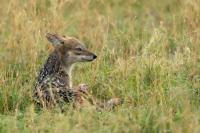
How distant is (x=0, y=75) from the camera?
821cm

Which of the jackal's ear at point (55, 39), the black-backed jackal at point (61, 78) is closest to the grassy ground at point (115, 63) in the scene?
the black-backed jackal at point (61, 78)

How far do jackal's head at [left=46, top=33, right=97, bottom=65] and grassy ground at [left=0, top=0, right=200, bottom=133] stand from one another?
214 millimetres

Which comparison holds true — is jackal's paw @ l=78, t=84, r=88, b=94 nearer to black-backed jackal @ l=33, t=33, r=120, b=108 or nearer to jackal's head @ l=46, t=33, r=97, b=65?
black-backed jackal @ l=33, t=33, r=120, b=108

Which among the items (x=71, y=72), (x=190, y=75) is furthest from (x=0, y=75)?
(x=190, y=75)

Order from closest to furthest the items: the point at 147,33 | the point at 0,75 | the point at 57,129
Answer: the point at 57,129
the point at 0,75
the point at 147,33

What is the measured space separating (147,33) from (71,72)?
1895 mm

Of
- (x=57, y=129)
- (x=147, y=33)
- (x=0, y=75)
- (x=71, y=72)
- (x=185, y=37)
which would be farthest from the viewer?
(x=147, y=33)

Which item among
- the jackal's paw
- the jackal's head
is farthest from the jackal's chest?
the jackal's head

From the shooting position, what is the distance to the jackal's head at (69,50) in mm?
8641

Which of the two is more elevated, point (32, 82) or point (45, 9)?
point (45, 9)

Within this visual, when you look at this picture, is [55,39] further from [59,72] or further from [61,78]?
[61,78]

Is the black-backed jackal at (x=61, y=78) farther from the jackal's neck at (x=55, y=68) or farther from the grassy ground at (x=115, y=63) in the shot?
the grassy ground at (x=115, y=63)

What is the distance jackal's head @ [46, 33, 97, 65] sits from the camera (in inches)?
340

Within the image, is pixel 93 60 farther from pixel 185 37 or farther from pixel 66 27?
pixel 66 27
